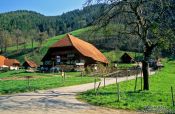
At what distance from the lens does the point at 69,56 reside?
79.5 metres

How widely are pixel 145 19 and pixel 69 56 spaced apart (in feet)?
173

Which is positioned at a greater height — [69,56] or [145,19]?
[145,19]

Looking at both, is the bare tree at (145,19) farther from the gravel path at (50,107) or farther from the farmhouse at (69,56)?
the farmhouse at (69,56)

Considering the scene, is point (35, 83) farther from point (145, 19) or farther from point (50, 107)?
point (50, 107)

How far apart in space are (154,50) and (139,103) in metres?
9.72

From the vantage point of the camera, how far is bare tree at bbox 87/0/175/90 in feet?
86.8

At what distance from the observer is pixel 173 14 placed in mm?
26719

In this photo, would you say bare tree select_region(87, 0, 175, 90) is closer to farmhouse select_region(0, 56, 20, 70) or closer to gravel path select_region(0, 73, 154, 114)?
gravel path select_region(0, 73, 154, 114)

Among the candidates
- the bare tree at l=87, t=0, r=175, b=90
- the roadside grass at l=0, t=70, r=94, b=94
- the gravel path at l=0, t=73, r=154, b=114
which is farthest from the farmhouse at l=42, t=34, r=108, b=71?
the gravel path at l=0, t=73, r=154, b=114

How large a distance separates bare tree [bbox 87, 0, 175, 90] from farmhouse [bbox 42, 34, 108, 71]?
4684cm

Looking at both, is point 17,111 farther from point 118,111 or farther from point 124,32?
point 124,32

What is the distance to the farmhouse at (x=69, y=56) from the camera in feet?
254

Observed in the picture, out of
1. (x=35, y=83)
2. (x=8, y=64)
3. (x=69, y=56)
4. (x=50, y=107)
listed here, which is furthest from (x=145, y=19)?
(x=8, y=64)

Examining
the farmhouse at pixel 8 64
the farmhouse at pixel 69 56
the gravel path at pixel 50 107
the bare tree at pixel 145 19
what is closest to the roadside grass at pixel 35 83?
the gravel path at pixel 50 107
